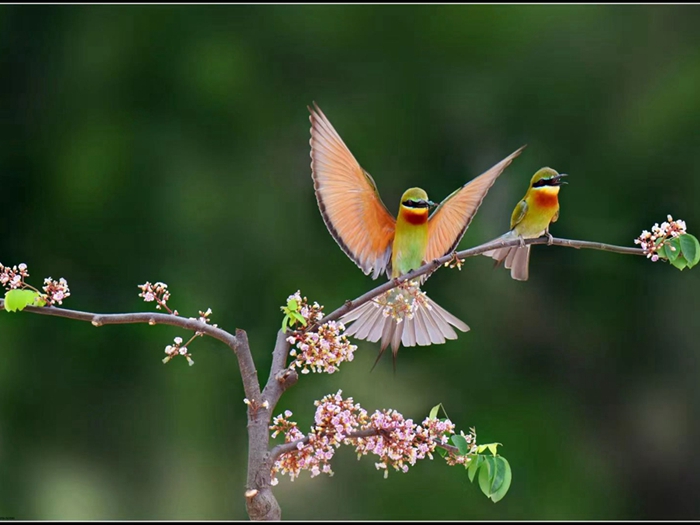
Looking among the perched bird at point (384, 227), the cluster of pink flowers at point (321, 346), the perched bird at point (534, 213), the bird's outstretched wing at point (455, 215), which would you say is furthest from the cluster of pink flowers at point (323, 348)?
the perched bird at point (534, 213)

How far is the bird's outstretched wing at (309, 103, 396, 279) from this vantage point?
A: 1.26m

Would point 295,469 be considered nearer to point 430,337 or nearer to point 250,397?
point 250,397

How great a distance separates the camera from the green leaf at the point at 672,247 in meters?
0.99

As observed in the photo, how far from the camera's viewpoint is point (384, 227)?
1432mm

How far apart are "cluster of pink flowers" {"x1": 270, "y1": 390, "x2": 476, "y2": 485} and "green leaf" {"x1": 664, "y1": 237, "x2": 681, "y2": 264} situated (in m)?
0.33

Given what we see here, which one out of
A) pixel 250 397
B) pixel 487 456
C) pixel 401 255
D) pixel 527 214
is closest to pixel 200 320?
pixel 250 397

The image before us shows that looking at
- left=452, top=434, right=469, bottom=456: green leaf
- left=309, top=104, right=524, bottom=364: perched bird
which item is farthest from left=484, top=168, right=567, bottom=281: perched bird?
left=452, top=434, right=469, bottom=456: green leaf

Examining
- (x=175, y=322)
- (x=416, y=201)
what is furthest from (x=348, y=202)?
(x=175, y=322)

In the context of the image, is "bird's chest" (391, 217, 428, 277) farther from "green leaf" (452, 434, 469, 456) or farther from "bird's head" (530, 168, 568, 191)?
"green leaf" (452, 434, 469, 456)

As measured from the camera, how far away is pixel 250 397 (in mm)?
991

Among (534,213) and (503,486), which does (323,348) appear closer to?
(503,486)

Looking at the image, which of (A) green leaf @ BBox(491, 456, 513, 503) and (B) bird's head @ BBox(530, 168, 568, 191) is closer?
(A) green leaf @ BBox(491, 456, 513, 503)

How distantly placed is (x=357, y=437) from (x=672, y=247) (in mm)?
448

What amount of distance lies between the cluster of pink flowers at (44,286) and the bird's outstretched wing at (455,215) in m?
0.61
